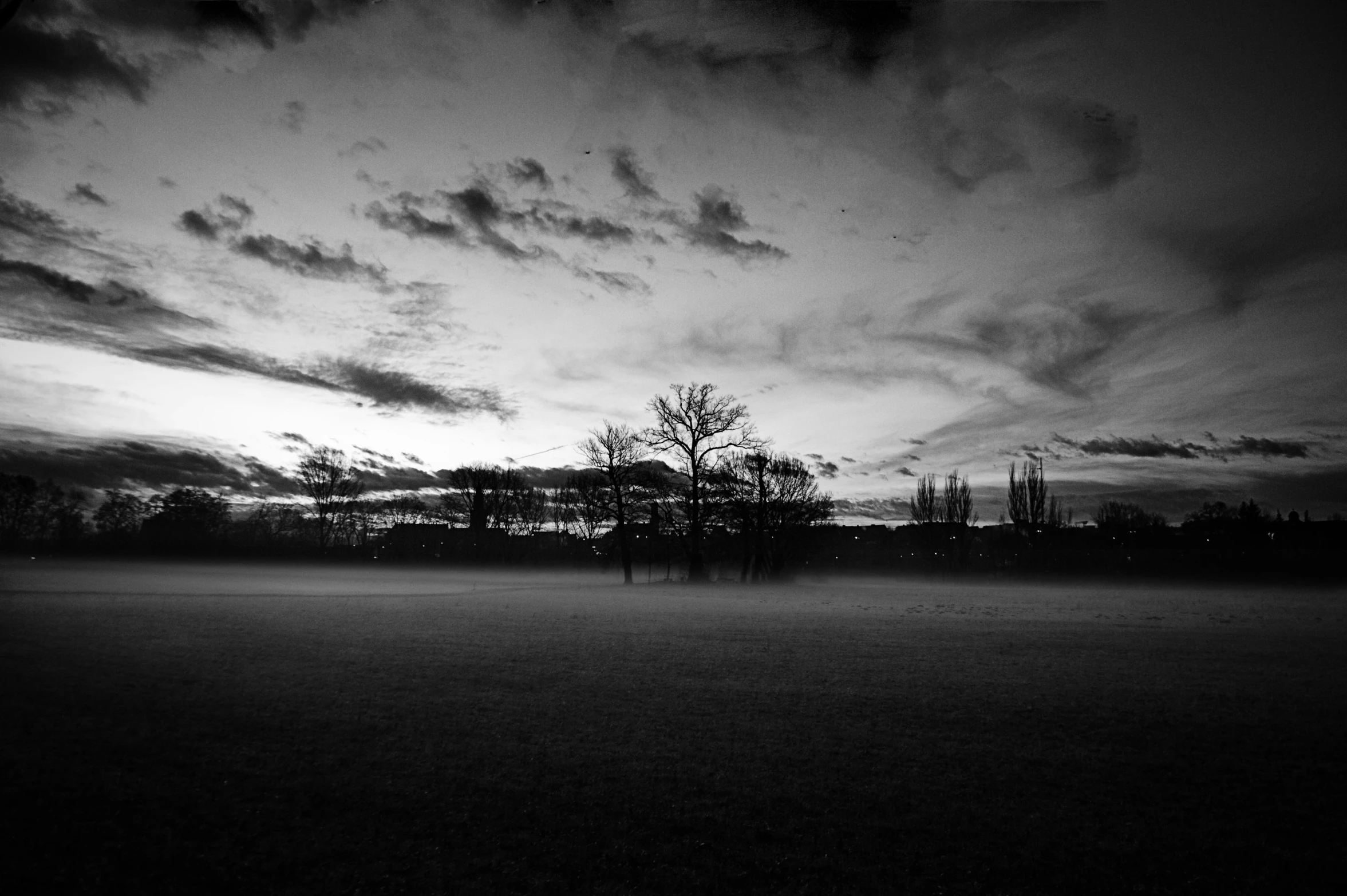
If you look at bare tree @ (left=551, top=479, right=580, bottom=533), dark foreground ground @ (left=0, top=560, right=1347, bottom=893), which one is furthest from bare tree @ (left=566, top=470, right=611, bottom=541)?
dark foreground ground @ (left=0, top=560, right=1347, bottom=893)

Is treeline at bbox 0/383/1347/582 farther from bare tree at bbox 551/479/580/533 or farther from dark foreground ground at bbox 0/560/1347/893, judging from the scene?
dark foreground ground at bbox 0/560/1347/893

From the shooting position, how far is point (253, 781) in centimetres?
705

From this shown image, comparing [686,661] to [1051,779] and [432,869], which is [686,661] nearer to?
[1051,779]

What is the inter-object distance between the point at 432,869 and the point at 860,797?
3.91 metres

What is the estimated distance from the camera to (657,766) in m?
7.83

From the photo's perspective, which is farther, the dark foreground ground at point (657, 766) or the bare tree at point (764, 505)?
the bare tree at point (764, 505)

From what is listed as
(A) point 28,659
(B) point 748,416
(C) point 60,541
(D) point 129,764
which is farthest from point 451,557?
(D) point 129,764

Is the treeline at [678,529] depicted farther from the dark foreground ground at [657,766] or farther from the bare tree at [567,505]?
the dark foreground ground at [657,766]

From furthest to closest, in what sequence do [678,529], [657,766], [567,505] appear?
1. [567,505]
2. [678,529]
3. [657,766]

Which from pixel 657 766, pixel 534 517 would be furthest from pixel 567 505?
pixel 657 766

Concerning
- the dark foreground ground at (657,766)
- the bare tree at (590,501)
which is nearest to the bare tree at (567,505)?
the bare tree at (590,501)

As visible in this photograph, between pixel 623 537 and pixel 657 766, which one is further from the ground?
pixel 623 537

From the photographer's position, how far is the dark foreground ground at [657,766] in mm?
5520

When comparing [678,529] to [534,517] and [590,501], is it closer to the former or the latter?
[590,501]
